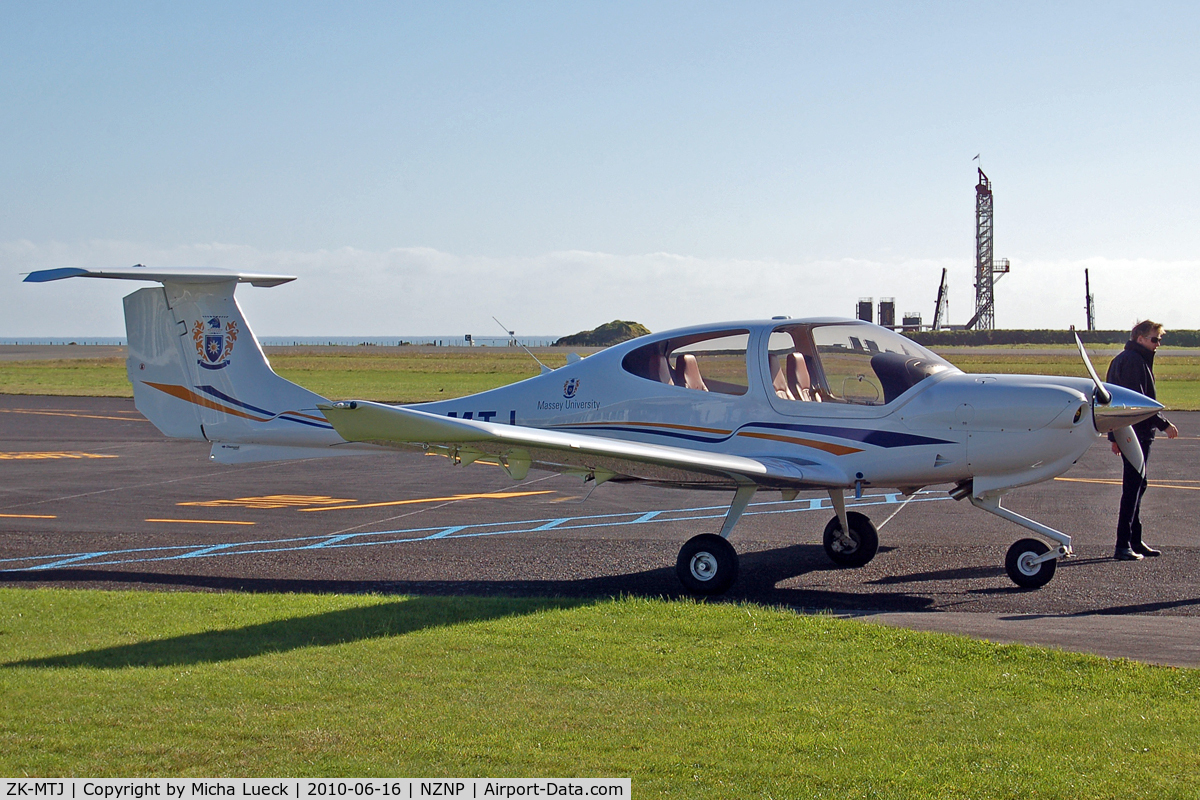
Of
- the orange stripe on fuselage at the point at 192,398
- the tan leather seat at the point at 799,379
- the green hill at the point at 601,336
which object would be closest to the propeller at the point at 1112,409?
the tan leather seat at the point at 799,379

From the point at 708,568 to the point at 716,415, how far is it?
150cm

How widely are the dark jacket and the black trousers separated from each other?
1.31 ft

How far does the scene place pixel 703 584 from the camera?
898 cm

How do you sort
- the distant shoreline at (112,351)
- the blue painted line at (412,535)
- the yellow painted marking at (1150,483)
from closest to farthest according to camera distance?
the blue painted line at (412,535)
the yellow painted marking at (1150,483)
the distant shoreline at (112,351)

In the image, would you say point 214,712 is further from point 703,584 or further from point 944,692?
point 703,584

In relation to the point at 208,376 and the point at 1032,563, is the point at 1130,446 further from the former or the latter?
the point at 208,376

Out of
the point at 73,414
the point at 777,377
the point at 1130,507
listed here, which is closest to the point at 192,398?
the point at 777,377

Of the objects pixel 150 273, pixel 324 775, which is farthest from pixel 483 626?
pixel 150 273

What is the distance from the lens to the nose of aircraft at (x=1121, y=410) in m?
8.78

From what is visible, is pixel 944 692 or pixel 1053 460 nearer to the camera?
pixel 944 692

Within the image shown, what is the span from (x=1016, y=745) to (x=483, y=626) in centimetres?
370

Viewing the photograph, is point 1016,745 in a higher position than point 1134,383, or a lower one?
lower
